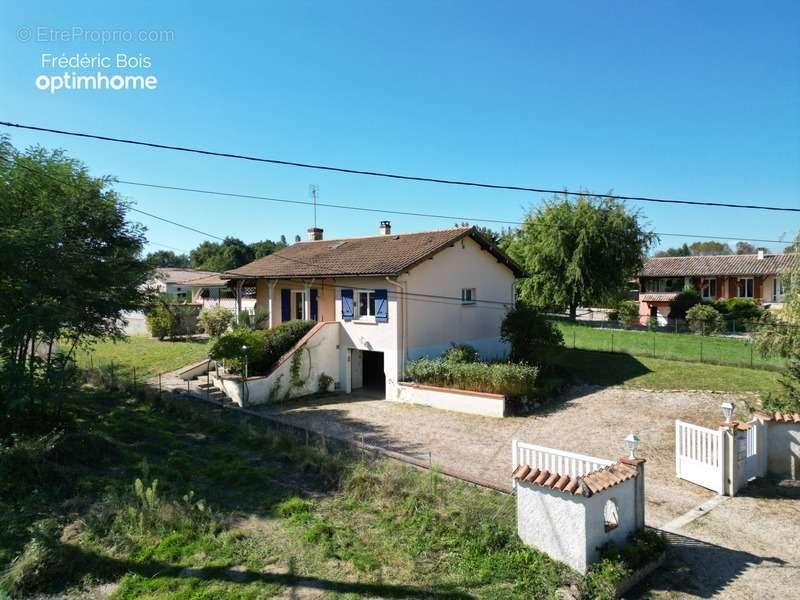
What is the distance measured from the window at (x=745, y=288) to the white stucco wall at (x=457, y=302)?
28.6 meters

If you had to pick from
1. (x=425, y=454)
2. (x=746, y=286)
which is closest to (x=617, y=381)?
(x=425, y=454)

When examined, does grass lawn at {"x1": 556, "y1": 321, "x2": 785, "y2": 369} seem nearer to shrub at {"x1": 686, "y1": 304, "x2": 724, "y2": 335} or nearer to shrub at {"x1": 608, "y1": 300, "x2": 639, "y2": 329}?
shrub at {"x1": 686, "y1": 304, "x2": 724, "y2": 335}

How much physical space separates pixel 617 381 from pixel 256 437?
14.0 m

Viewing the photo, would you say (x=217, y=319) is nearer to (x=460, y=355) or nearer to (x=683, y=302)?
(x=460, y=355)

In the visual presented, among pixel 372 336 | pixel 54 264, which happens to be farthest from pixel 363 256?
pixel 54 264

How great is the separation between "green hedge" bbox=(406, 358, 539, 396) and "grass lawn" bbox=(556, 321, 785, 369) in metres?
9.89

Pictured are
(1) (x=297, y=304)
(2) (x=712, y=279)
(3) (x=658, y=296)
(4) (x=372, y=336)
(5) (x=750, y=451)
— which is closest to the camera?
(5) (x=750, y=451)

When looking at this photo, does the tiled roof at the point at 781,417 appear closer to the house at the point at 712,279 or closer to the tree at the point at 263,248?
the house at the point at 712,279

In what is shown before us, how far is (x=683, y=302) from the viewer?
39938 millimetres

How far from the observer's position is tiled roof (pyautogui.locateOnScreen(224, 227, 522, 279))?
19.0 m

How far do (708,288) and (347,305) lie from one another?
36918 mm

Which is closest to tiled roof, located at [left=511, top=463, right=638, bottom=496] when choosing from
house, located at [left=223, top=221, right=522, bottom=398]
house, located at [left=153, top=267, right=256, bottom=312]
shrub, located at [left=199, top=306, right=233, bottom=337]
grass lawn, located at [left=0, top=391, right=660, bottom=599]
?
grass lawn, located at [left=0, top=391, right=660, bottom=599]

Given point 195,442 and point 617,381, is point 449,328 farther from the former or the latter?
point 195,442

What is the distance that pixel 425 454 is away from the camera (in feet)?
40.1
